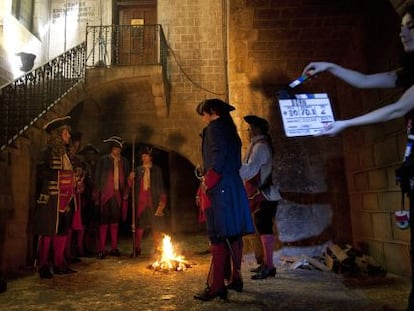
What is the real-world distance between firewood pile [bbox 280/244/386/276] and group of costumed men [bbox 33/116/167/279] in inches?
108

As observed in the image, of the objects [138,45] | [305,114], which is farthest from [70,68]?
[305,114]

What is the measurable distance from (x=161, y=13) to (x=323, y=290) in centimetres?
882

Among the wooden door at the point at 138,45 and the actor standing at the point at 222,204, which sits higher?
the wooden door at the point at 138,45

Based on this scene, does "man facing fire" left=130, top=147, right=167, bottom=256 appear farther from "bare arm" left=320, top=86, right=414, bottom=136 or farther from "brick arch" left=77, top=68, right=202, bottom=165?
"bare arm" left=320, top=86, right=414, bottom=136

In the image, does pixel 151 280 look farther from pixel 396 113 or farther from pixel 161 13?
pixel 161 13

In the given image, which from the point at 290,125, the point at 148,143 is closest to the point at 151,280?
the point at 290,125

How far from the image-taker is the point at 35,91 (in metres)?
6.66

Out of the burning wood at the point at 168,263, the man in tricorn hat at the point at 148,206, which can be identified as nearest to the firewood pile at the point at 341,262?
the burning wood at the point at 168,263

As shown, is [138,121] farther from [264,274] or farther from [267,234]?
[264,274]

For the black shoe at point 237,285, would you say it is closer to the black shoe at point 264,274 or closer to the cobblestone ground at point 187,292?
the cobblestone ground at point 187,292

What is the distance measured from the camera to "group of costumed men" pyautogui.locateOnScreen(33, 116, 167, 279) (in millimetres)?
4457

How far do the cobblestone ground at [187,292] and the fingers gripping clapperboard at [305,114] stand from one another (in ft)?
5.16

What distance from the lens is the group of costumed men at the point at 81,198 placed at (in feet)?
14.6

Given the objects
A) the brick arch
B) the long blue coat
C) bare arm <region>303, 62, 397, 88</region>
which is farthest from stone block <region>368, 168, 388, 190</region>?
the brick arch
